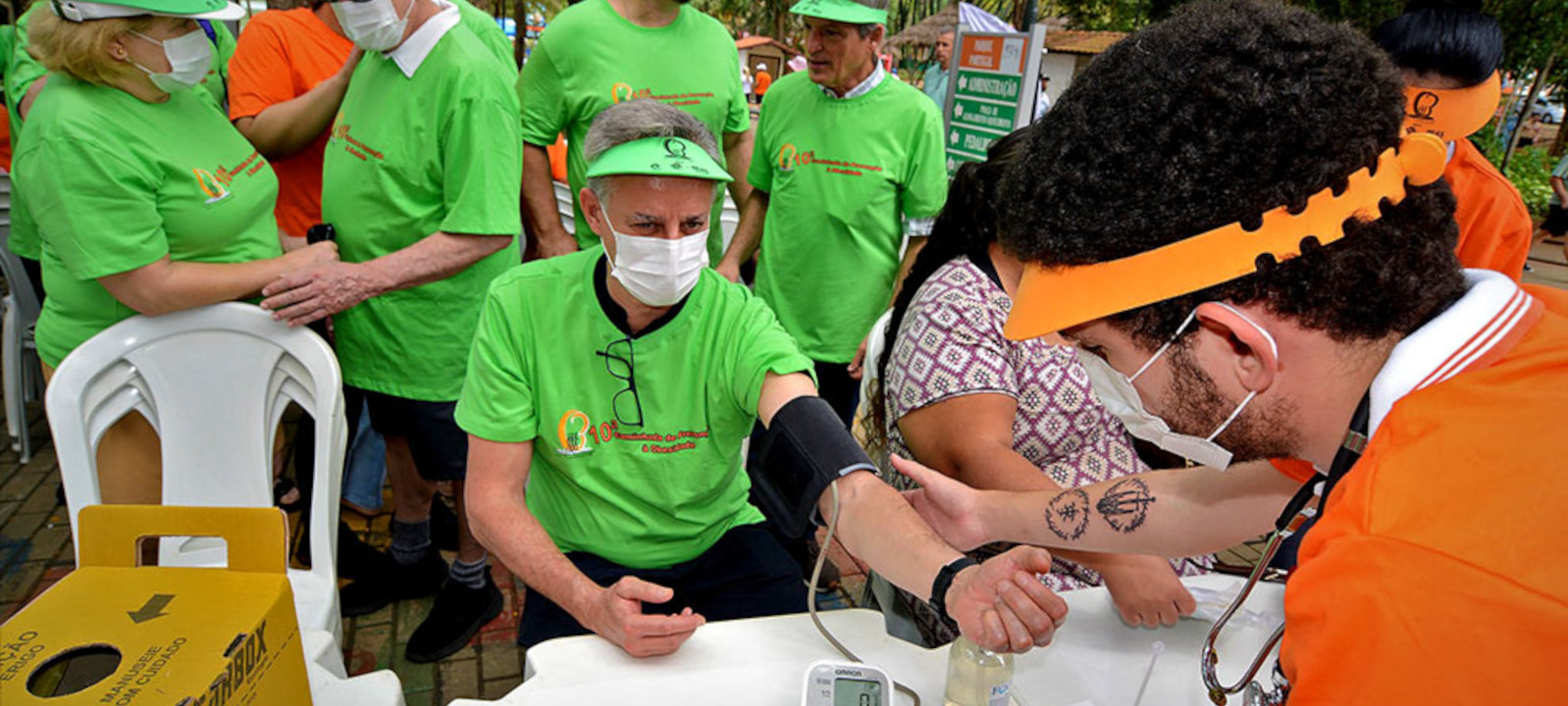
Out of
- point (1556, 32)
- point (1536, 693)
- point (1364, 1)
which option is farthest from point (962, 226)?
point (1556, 32)

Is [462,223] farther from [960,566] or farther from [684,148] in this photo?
[960,566]

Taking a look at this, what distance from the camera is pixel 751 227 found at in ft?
12.4

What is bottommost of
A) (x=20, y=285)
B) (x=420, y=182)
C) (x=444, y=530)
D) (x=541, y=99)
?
(x=444, y=530)

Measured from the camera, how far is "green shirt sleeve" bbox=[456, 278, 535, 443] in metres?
1.83

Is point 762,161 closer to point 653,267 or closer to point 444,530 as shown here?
point 653,267

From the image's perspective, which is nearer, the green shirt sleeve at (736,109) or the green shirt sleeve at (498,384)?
the green shirt sleeve at (498,384)

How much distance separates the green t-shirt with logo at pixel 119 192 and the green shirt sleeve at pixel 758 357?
1451 millimetres

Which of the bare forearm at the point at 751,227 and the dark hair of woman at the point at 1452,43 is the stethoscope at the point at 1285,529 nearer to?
the dark hair of woman at the point at 1452,43

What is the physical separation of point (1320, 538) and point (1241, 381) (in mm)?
242

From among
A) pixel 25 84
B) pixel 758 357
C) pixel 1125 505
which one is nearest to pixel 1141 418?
pixel 1125 505

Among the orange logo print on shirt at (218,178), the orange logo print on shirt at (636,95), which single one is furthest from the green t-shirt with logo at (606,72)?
the orange logo print on shirt at (218,178)

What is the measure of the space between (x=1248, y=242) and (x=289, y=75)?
3327 millimetres

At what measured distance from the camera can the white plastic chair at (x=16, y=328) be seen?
380 cm

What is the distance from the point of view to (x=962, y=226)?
2197 millimetres
